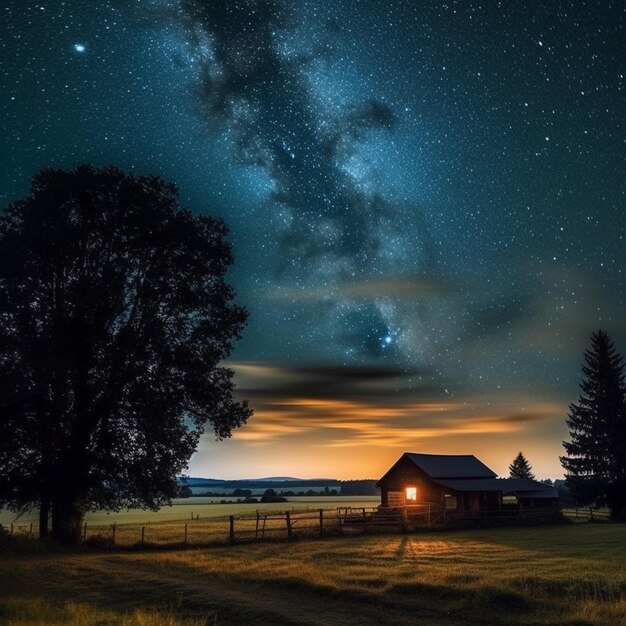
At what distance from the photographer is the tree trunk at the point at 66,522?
3278 cm

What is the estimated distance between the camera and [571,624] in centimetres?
1432

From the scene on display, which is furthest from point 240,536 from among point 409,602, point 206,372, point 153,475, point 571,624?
point 571,624

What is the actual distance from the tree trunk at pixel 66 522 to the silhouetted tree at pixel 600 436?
47924 millimetres

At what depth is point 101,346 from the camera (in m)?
32.3

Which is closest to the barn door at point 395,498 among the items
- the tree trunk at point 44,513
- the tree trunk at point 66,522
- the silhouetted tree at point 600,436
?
the silhouetted tree at point 600,436

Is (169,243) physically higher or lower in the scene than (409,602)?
higher

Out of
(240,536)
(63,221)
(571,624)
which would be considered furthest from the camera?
(240,536)

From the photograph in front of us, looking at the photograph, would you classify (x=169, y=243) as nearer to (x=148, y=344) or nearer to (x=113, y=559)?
(x=148, y=344)

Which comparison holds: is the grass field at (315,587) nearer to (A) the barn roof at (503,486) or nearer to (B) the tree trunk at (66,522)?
(B) the tree trunk at (66,522)

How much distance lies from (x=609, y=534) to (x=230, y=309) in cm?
2814

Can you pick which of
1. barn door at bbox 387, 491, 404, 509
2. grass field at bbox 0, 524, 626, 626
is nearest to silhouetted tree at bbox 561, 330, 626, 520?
barn door at bbox 387, 491, 404, 509

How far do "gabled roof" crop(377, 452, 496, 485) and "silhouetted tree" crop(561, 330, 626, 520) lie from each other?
8.51m

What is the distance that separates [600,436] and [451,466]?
14.7 m

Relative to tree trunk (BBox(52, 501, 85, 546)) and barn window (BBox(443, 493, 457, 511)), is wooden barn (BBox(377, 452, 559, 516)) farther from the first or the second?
tree trunk (BBox(52, 501, 85, 546))
